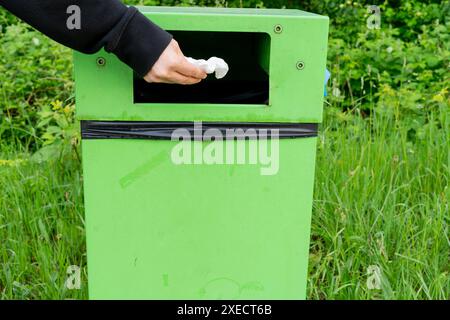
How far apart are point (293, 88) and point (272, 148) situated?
0.56ft

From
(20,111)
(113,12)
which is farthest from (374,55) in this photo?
(113,12)

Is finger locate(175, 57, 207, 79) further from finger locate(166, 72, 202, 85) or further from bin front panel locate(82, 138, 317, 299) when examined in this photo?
bin front panel locate(82, 138, 317, 299)

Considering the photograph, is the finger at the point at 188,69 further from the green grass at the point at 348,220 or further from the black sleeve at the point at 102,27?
the green grass at the point at 348,220

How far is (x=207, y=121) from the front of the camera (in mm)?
1654

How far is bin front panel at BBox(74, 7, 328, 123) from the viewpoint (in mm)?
1605

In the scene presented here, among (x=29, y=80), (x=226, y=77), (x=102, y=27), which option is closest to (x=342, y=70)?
(x=226, y=77)

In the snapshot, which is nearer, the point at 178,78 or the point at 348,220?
the point at 178,78

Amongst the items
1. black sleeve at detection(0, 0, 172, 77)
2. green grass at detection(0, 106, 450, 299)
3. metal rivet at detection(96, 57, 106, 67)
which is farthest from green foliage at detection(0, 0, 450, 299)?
black sleeve at detection(0, 0, 172, 77)

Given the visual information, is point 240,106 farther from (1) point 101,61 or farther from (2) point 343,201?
Result: (2) point 343,201

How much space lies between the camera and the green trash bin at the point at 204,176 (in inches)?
63.8

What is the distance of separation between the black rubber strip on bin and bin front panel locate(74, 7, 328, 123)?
0.05ft

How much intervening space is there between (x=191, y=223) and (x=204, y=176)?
0.14 m

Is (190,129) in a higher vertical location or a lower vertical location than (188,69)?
lower

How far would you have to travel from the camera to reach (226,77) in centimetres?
217
